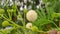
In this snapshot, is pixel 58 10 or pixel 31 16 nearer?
pixel 31 16

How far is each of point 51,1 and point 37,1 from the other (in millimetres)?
653

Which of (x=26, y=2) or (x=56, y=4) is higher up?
(x=56, y=4)

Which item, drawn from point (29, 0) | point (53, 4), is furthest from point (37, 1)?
point (53, 4)

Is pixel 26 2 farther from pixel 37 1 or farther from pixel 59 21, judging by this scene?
pixel 59 21

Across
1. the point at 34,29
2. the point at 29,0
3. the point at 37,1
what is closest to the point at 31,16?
the point at 34,29

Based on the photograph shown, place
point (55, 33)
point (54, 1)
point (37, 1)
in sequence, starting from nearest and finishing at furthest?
point (55, 33)
point (54, 1)
point (37, 1)

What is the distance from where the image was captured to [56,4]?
1.26 feet

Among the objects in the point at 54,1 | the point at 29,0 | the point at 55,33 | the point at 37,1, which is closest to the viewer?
the point at 55,33

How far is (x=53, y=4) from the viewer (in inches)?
15.5

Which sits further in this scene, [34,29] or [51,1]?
[51,1]

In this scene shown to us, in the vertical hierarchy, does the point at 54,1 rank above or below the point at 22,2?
above

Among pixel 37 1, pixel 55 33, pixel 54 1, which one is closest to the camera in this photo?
pixel 55 33

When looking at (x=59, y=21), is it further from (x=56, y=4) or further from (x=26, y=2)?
(x=26, y=2)

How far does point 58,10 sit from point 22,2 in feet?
2.79
